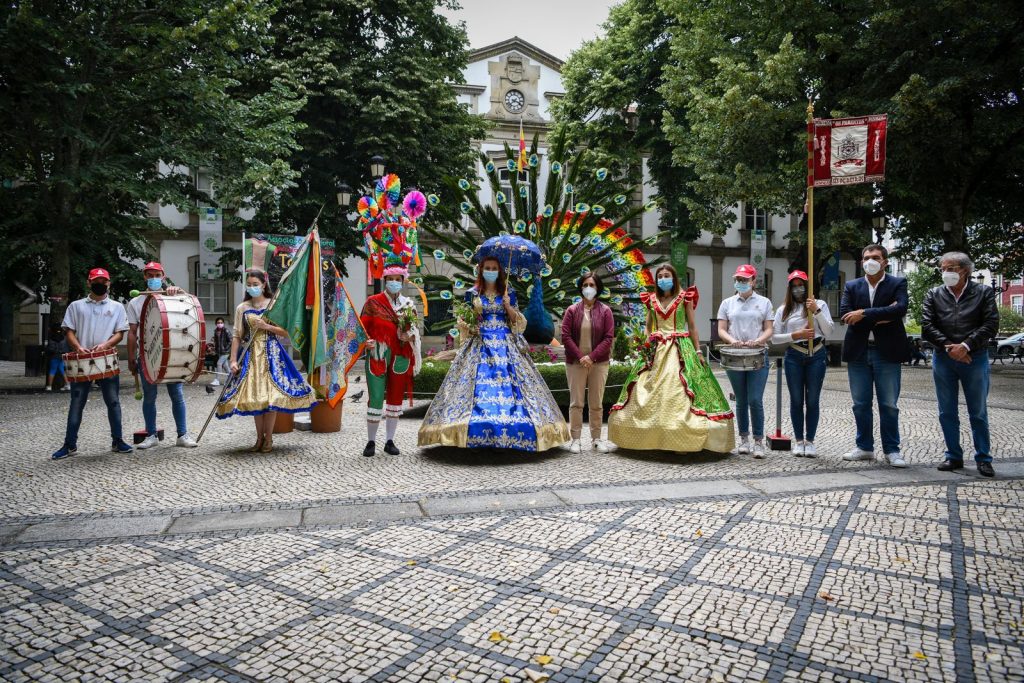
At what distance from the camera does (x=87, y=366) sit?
23.1 ft

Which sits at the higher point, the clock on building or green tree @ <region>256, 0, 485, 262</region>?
the clock on building

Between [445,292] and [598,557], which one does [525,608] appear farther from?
[445,292]

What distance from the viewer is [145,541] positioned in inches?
168

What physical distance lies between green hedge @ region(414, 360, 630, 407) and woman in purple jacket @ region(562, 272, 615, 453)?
256 cm

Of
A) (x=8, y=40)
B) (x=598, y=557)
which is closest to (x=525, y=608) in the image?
(x=598, y=557)

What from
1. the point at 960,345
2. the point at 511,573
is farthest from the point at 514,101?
the point at 511,573

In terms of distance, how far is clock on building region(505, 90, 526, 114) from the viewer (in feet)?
105

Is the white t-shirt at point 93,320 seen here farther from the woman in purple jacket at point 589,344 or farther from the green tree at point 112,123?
the green tree at point 112,123

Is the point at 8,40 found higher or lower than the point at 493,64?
lower

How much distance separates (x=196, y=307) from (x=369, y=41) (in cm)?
1597

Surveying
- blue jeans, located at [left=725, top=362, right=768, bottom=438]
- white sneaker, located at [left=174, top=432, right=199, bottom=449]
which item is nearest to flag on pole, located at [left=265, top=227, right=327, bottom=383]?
white sneaker, located at [left=174, top=432, right=199, bottom=449]

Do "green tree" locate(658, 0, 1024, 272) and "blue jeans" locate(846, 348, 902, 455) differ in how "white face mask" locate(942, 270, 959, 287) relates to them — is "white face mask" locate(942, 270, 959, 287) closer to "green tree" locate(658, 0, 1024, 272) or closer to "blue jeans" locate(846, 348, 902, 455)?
"blue jeans" locate(846, 348, 902, 455)

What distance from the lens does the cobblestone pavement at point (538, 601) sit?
276 cm

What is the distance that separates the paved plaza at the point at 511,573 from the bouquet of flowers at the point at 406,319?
1.42 meters
